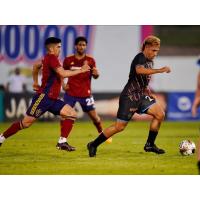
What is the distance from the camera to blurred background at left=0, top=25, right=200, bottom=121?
1003cm

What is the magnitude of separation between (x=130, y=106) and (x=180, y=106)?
427cm

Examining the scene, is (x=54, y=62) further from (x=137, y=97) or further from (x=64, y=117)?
(x=137, y=97)

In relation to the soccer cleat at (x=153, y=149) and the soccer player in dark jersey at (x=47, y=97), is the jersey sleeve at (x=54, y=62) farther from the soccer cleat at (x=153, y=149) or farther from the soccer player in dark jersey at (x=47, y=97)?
the soccer cleat at (x=153, y=149)

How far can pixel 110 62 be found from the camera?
11812 millimetres

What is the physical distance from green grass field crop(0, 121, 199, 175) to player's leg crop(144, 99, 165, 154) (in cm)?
10

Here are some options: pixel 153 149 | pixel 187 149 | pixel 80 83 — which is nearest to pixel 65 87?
pixel 80 83

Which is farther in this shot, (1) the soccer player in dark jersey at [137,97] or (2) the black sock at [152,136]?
(2) the black sock at [152,136]

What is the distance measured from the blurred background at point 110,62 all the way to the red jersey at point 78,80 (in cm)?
60

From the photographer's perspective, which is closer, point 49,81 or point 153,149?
point 49,81

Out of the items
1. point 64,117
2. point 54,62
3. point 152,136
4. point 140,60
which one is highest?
point 140,60

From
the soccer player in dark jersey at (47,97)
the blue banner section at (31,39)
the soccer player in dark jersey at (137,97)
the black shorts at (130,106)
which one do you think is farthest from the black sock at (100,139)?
the blue banner section at (31,39)

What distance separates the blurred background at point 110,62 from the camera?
395 inches
